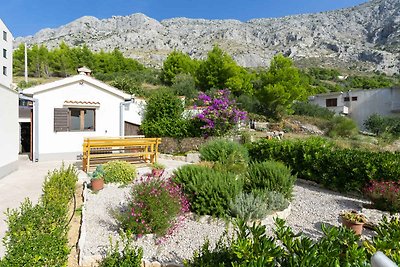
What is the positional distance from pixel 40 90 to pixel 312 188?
11573 mm

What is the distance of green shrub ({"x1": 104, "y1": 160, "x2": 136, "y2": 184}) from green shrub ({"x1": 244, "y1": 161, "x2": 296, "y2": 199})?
3.56 m

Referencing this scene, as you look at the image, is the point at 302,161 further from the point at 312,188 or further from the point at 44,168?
the point at 44,168

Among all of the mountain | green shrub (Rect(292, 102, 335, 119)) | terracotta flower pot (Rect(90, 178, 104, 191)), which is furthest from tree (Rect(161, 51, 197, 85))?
the mountain

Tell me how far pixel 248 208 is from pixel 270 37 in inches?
3929

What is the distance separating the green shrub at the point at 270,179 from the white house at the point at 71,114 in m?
8.82

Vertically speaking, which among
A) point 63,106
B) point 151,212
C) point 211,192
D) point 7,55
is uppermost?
point 7,55

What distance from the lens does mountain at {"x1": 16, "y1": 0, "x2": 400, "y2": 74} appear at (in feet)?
241

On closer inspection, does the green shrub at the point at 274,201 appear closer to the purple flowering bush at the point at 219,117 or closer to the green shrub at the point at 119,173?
the green shrub at the point at 119,173

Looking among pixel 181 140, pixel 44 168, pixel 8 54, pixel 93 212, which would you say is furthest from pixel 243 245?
pixel 8 54

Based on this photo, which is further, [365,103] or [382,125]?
[365,103]

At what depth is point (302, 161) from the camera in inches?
337

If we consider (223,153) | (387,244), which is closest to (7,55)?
(223,153)

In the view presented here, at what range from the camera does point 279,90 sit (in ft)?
75.9

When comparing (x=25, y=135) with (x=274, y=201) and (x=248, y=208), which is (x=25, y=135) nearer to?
(x=248, y=208)
